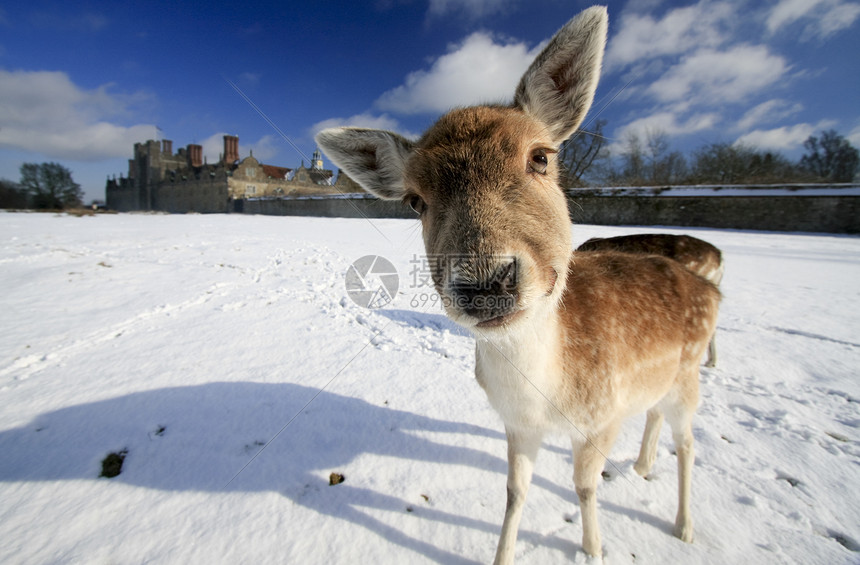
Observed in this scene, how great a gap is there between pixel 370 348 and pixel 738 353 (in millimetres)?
4845

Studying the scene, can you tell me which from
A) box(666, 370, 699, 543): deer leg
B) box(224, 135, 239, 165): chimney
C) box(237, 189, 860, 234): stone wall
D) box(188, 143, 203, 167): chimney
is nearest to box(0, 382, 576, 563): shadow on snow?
box(666, 370, 699, 543): deer leg

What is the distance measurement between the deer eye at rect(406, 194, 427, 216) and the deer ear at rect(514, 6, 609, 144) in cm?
97

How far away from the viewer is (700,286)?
266cm

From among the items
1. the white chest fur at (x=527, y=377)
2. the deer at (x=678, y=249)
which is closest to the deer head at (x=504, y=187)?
the white chest fur at (x=527, y=377)

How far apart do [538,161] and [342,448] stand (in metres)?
2.58

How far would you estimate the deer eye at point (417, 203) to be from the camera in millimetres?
1956

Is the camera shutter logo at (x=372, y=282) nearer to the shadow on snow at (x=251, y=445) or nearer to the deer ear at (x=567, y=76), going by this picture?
the shadow on snow at (x=251, y=445)

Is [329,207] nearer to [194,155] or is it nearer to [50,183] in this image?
[50,183]

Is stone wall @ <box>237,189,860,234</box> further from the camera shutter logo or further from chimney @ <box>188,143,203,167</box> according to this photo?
chimney @ <box>188,143,203,167</box>

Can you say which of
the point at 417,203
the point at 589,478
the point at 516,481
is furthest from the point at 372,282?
the point at 589,478

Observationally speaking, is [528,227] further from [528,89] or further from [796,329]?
[796,329]

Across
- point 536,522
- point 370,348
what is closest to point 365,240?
point 370,348

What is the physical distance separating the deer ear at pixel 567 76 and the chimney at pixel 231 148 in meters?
70.8

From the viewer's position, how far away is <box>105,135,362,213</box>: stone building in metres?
52.3
